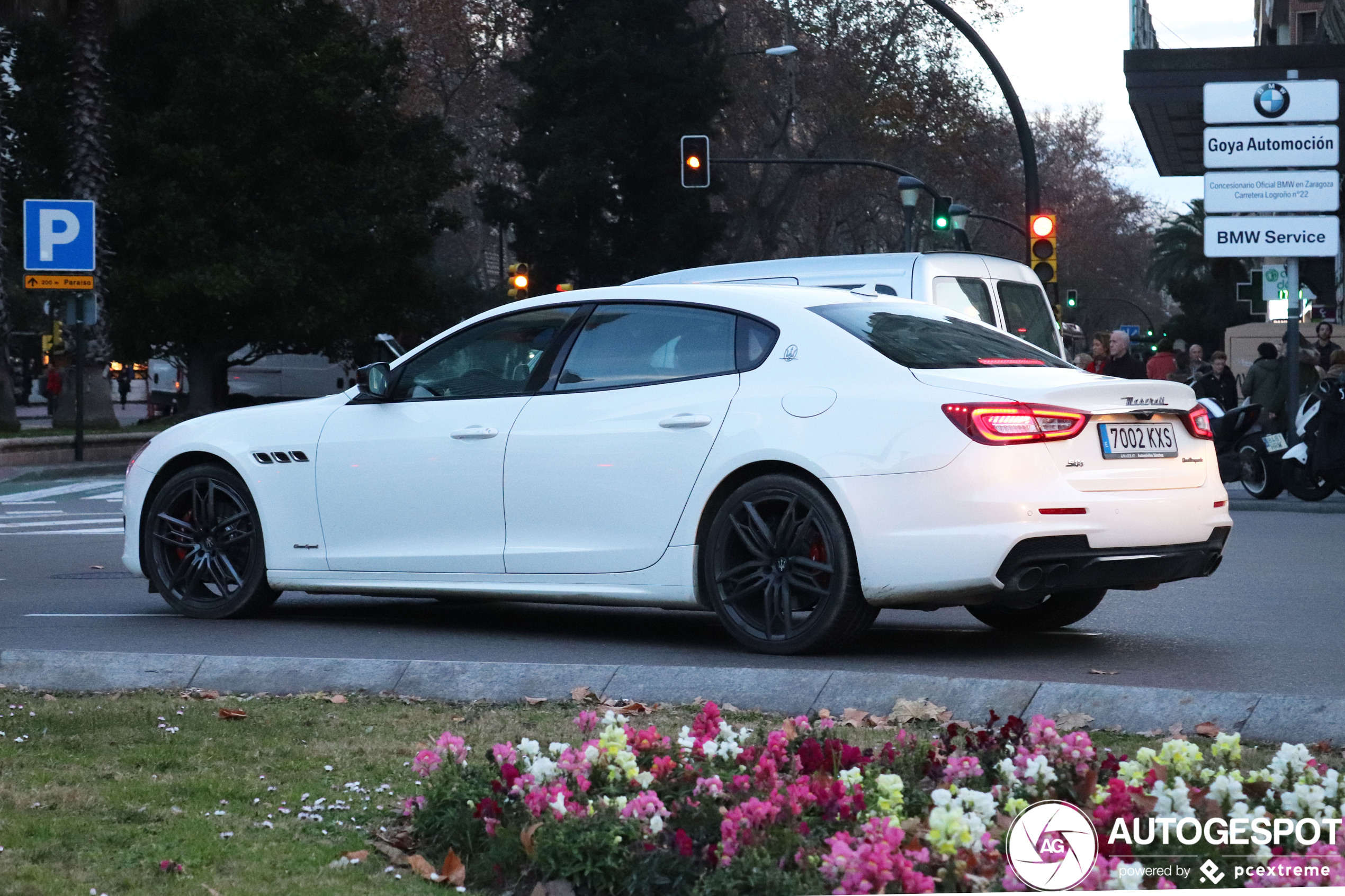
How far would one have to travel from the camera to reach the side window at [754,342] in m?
7.44

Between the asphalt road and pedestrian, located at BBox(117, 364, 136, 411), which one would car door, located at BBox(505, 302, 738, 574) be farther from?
pedestrian, located at BBox(117, 364, 136, 411)

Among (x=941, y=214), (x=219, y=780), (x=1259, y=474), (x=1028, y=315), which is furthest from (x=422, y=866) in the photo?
(x=941, y=214)

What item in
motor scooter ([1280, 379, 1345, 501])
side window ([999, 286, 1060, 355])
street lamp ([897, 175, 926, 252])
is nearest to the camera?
motor scooter ([1280, 379, 1345, 501])

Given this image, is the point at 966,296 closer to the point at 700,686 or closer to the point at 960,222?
the point at 700,686

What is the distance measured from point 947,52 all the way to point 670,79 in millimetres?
8214

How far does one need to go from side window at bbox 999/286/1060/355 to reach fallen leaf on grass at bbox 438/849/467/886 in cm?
1363

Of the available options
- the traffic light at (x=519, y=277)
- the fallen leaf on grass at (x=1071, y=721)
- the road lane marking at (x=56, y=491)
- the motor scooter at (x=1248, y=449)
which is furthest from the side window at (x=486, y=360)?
the traffic light at (x=519, y=277)

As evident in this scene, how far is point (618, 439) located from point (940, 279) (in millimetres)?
9264

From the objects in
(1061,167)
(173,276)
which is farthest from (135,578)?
(1061,167)

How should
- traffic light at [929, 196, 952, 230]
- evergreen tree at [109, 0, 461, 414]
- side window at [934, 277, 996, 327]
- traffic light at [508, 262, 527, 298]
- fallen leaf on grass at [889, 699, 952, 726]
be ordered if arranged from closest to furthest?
fallen leaf on grass at [889, 699, 952, 726] → side window at [934, 277, 996, 327] → traffic light at [929, 196, 952, 230] → evergreen tree at [109, 0, 461, 414] → traffic light at [508, 262, 527, 298]

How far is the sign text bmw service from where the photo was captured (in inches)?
766

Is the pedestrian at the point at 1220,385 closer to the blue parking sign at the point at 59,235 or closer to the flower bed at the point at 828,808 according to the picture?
the blue parking sign at the point at 59,235

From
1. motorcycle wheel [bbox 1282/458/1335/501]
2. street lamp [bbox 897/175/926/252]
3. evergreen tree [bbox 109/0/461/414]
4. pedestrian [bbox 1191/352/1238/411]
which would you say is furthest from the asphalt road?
evergreen tree [bbox 109/0/461/414]

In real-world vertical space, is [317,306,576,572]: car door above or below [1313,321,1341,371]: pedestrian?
below
